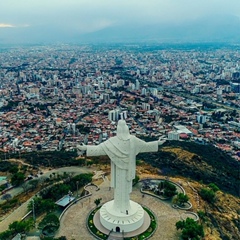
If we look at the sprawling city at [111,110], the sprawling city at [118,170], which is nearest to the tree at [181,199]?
the sprawling city at [118,170]

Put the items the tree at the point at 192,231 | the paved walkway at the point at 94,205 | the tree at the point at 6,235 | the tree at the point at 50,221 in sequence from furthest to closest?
the tree at the point at 50,221
the paved walkway at the point at 94,205
the tree at the point at 6,235
the tree at the point at 192,231

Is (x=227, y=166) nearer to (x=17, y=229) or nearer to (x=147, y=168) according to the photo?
(x=147, y=168)

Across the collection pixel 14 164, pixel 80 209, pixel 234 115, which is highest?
pixel 80 209

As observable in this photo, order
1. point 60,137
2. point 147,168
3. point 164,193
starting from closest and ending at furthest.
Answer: point 164,193 < point 147,168 < point 60,137

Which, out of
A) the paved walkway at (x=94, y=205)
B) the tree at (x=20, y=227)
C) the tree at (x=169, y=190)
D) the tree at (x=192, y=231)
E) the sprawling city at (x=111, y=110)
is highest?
the tree at (x=192, y=231)

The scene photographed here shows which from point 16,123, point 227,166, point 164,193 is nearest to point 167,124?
point 227,166

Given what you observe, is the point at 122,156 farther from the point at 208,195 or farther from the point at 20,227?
the point at 208,195

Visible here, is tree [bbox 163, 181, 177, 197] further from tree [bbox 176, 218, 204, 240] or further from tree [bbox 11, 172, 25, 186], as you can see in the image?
tree [bbox 11, 172, 25, 186]

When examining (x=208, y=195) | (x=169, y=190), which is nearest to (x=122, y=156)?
(x=169, y=190)

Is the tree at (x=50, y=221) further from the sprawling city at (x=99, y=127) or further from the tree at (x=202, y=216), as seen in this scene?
the tree at (x=202, y=216)
